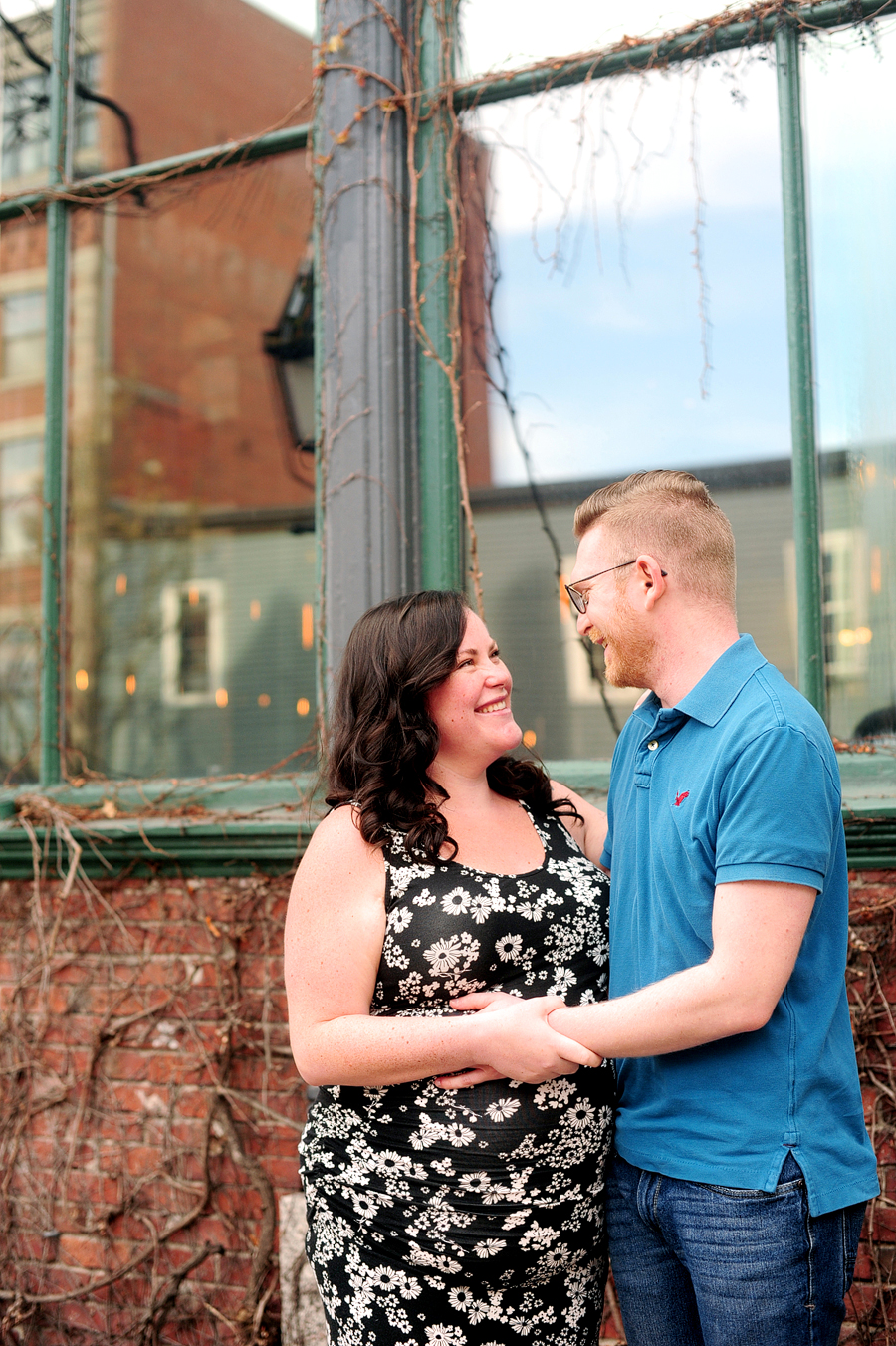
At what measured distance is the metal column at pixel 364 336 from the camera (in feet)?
10.2

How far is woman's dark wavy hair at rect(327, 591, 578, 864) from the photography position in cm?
199

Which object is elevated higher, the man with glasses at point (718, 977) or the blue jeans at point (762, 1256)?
the man with glasses at point (718, 977)

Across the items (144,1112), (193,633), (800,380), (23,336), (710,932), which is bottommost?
(144,1112)

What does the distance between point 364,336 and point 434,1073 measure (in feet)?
7.13

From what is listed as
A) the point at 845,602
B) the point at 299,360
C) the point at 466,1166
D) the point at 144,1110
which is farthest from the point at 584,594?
the point at 299,360

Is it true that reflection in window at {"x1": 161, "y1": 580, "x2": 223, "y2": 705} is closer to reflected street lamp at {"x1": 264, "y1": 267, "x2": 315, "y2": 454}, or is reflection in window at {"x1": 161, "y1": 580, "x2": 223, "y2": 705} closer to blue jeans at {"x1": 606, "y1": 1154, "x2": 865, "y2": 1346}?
reflected street lamp at {"x1": 264, "y1": 267, "x2": 315, "y2": 454}

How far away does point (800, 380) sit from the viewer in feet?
9.57

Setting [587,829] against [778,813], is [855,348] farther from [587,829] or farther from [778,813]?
[778,813]

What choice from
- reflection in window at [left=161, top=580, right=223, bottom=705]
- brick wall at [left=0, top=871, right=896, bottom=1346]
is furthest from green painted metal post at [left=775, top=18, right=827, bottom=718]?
reflection in window at [left=161, top=580, right=223, bottom=705]

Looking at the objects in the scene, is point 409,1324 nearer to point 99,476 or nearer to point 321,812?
point 321,812

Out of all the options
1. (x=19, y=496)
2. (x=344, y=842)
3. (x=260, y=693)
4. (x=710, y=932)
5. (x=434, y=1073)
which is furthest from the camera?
(x=19, y=496)

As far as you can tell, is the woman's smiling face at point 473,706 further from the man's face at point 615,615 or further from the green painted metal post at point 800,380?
the green painted metal post at point 800,380

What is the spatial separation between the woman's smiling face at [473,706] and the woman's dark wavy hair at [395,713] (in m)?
0.02

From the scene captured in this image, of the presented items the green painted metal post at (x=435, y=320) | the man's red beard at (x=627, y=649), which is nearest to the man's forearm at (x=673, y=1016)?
the man's red beard at (x=627, y=649)
